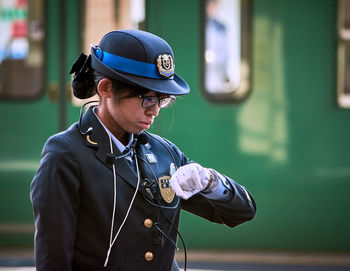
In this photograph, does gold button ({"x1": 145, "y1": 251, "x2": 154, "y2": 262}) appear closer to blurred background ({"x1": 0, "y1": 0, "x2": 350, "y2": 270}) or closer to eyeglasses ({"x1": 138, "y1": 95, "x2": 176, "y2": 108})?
eyeglasses ({"x1": 138, "y1": 95, "x2": 176, "y2": 108})

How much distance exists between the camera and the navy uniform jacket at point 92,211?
1900 mm

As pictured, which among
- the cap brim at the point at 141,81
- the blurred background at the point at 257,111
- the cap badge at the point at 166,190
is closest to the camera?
the cap brim at the point at 141,81

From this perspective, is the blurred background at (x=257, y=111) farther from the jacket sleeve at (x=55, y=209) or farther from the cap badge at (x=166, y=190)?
the jacket sleeve at (x=55, y=209)

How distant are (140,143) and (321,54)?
347 centimetres

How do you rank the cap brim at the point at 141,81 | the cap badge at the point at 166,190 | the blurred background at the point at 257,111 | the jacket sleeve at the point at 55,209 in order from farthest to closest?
Result: the blurred background at the point at 257,111 → the cap badge at the point at 166,190 → the cap brim at the point at 141,81 → the jacket sleeve at the point at 55,209

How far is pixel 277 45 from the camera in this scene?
5.38m

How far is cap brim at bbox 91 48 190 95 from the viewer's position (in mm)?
2020

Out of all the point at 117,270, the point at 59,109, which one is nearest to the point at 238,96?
the point at 59,109

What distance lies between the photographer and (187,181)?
2037 mm

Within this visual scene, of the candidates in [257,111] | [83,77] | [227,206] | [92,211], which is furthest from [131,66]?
[257,111]

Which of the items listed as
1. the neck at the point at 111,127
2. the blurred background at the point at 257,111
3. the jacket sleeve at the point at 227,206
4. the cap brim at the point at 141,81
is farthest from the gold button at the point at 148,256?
the blurred background at the point at 257,111

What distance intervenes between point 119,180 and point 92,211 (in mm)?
140

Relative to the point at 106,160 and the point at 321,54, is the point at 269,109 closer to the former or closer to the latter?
the point at 321,54

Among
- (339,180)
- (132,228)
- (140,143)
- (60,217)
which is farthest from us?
(339,180)
